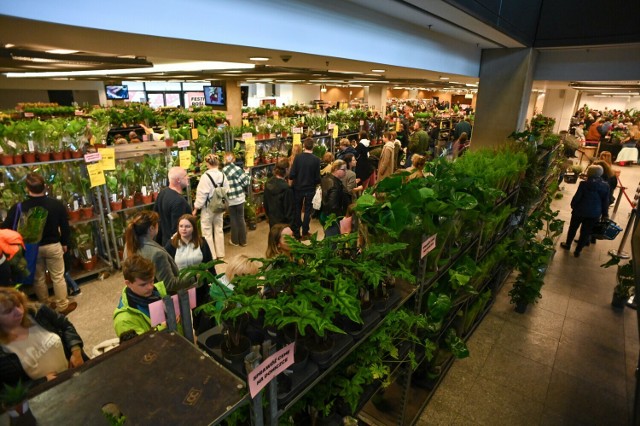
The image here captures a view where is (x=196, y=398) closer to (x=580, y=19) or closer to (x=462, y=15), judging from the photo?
(x=462, y=15)

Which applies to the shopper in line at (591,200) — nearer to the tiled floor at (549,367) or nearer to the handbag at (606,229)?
the handbag at (606,229)

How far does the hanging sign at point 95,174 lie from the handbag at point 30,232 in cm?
88

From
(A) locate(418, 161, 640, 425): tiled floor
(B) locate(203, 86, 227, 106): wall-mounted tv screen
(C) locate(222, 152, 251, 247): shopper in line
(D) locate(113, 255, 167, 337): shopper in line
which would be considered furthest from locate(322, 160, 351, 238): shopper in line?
(B) locate(203, 86, 227, 106): wall-mounted tv screen

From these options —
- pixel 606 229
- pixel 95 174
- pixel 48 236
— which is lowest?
pixel 606 229

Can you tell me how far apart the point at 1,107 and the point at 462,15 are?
18.6m

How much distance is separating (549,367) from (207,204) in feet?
15.5

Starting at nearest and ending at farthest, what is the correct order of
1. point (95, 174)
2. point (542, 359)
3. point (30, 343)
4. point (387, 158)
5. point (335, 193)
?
point (30, 343), point (542, 359), point (95, 174), point (335, 193), point (387, 158)

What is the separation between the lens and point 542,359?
3.89 m

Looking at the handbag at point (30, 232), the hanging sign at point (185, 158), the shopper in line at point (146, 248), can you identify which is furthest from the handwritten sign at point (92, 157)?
the shopper in line at point (146, 248)

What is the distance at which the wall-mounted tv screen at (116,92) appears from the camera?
17.1 metres

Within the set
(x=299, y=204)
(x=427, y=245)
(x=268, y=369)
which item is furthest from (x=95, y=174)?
(x=268, y=369)

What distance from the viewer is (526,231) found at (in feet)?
16.1

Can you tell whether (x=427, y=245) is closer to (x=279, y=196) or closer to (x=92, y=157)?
(x=279, y=196)

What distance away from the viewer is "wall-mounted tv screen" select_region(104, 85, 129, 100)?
56.1 feet
